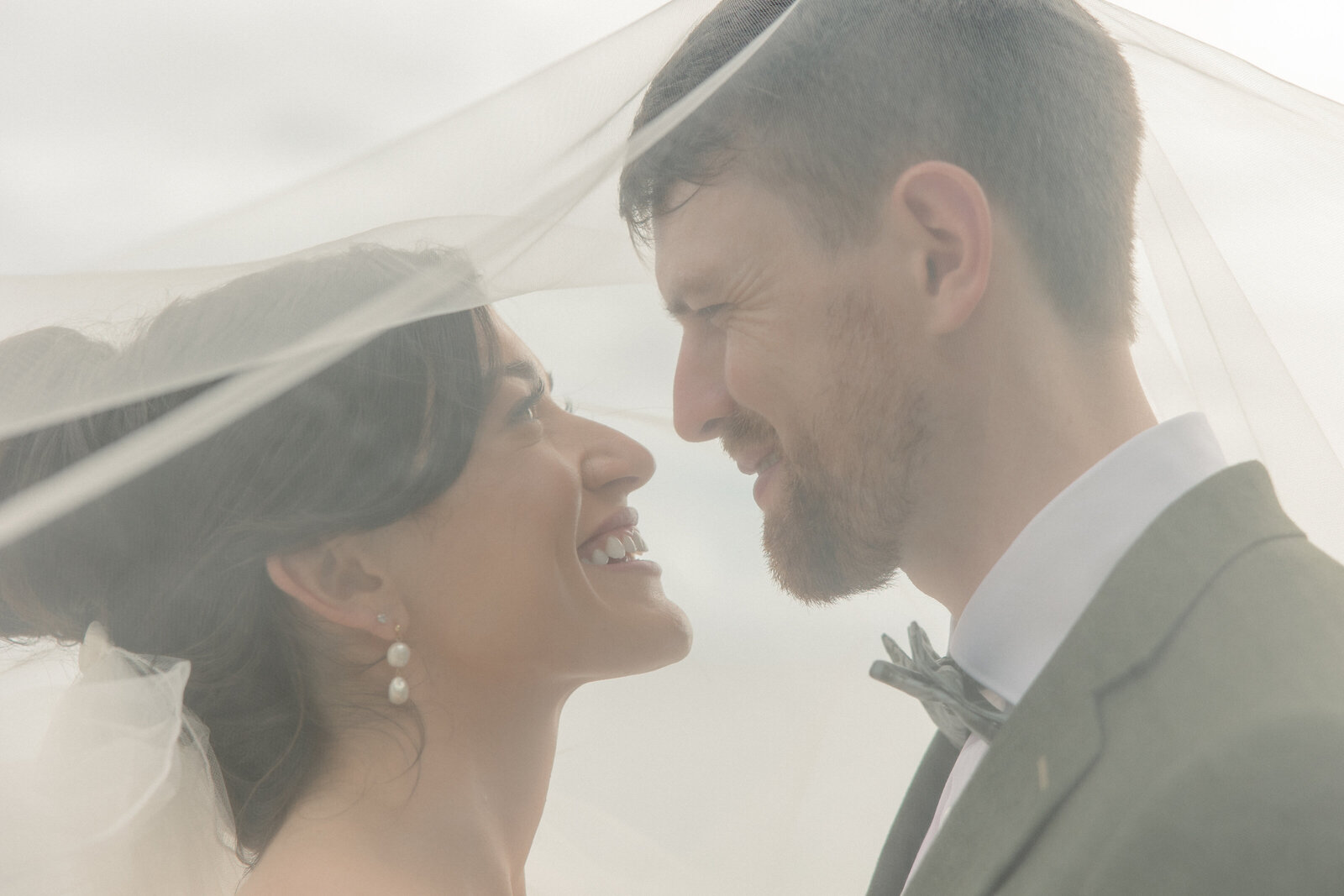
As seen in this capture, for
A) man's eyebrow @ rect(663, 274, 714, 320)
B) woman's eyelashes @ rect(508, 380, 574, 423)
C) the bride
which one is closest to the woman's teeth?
the bride

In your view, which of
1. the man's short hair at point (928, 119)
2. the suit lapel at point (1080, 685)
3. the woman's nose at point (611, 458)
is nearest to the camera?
the suit lapel at point (1080, 685)

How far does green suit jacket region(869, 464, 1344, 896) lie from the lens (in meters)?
1.02

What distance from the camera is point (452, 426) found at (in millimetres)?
1869

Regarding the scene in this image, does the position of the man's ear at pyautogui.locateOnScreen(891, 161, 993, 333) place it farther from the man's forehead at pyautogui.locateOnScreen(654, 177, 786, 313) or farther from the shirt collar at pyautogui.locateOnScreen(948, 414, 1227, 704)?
the shirt collar at pyautogui.locateOnScreen(948, 414, 1227, 704)

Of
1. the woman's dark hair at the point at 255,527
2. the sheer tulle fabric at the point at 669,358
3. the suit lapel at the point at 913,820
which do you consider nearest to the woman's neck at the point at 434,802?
the woman's dark hair at the point at 255,527

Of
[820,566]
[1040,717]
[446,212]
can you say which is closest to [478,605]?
[820,566]

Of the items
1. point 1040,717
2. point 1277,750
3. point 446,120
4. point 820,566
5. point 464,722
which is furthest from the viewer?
point 464,722

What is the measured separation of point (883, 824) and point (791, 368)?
1.28 m

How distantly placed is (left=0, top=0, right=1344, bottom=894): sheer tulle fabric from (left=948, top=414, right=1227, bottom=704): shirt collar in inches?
12.2

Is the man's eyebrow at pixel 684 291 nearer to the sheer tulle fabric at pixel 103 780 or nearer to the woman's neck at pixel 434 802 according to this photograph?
the woman's neck at pixel 434 802

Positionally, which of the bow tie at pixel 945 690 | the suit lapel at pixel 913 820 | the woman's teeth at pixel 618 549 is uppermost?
the bow tie at pixel 945 690

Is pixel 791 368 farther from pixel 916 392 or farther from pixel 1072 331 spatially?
pixel 1072 331

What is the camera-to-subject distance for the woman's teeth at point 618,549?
6.63ft

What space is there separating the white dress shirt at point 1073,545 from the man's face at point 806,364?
0.78ft
